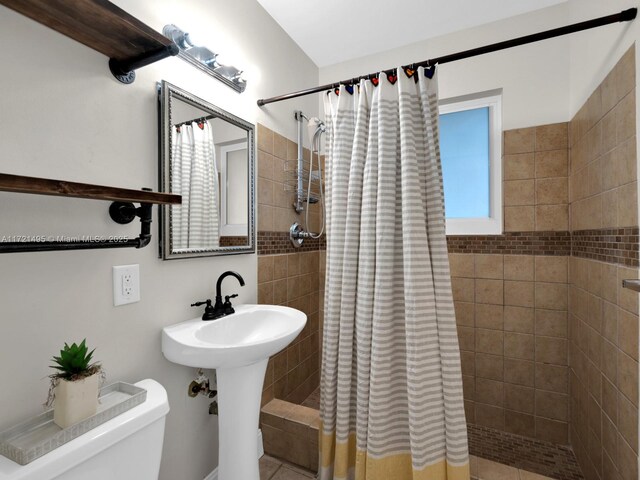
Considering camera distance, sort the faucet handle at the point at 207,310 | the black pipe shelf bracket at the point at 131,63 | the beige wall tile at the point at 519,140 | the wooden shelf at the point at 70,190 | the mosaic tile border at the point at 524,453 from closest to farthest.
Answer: the wooden shelf at the point at 70,190 < the black pipe shelf bracket at the point at 131,63 < the faucet handle at the point at 207,310 < the mosaic tile border at the point at 524,453 < the beige wall tile at the point at 519,140

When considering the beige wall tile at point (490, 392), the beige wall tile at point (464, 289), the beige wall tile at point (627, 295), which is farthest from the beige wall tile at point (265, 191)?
the beige wall tile at point (490, 392)

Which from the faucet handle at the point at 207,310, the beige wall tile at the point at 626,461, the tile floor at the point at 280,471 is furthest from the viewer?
the tile floor at the point at 280,471

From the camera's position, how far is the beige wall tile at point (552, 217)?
1865 millimetres

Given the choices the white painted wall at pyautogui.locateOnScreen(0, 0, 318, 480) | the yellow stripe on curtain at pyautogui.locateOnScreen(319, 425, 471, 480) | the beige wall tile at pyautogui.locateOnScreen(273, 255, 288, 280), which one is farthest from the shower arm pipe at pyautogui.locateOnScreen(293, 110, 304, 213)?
the yellow stripe on curtain at pyautogui.locateOnScreen(319, 425, 471, 480)

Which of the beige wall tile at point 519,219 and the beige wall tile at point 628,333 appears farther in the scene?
the beige wall tile at point 519,219

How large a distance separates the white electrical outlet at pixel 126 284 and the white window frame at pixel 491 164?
1904 millimetres

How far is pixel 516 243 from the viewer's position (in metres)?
1.96

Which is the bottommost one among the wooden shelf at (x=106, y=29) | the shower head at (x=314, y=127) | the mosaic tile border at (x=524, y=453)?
the mosaic tile border at (x=524, y=453)

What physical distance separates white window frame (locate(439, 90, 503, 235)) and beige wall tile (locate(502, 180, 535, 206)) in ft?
0.25

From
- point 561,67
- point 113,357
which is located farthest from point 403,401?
point 561,67

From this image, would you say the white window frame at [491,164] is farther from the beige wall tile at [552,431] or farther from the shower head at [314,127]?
the beige wall tile at [552,431]

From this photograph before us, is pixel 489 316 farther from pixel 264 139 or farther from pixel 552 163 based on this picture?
pixel 264 139

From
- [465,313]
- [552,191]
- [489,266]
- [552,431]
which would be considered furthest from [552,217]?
[552,431]

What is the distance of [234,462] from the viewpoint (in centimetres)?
129
